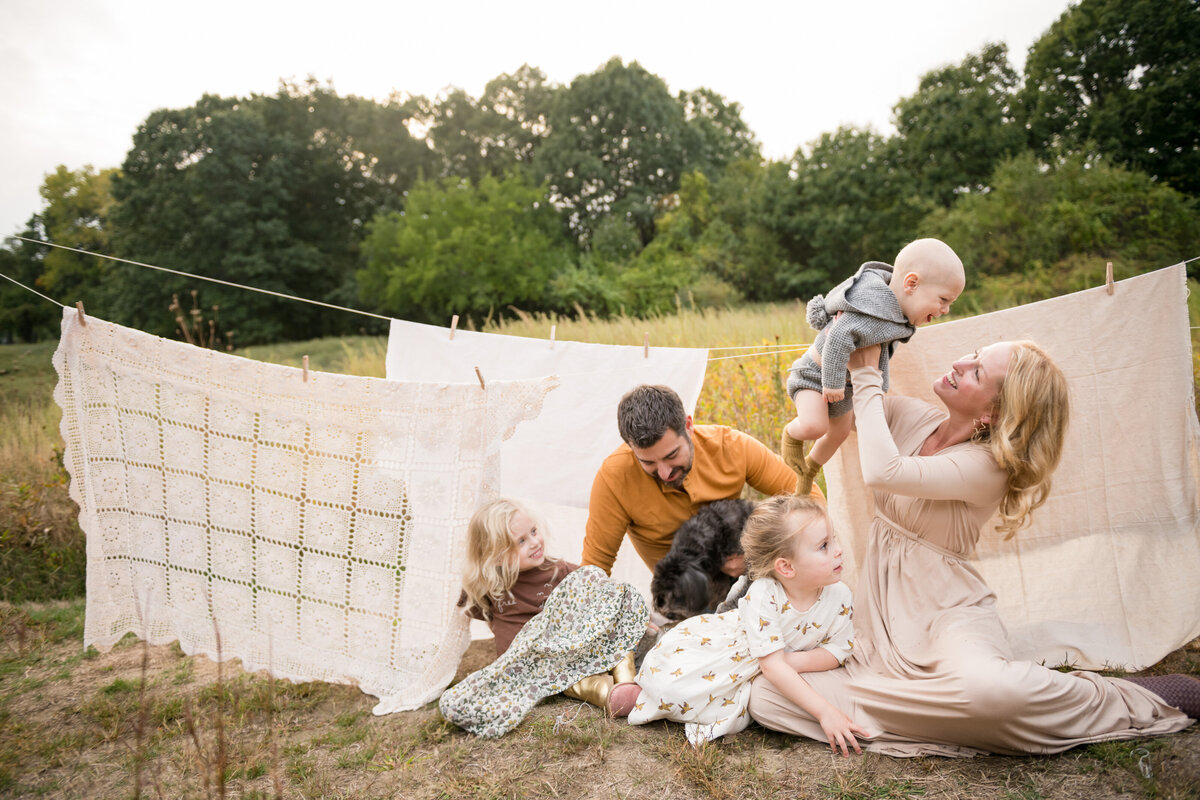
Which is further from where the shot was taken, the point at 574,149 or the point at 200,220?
the point at 574,149

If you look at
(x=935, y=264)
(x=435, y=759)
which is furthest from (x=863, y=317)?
(x=435, y=759)

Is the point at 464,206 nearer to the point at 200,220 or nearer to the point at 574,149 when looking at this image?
the point at 574,149

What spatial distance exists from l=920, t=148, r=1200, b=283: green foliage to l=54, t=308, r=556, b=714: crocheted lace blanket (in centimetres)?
1086

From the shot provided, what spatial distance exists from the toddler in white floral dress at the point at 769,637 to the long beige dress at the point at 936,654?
7cm

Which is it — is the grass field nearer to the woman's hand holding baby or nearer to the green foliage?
the woman's hand holding baby

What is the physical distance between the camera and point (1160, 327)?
2752 mm

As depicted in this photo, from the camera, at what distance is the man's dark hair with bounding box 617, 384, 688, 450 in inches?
110

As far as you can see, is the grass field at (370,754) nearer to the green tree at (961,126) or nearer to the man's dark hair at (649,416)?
the man's dark hair at (649,416)

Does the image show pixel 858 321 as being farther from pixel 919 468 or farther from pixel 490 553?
pixel 490 553

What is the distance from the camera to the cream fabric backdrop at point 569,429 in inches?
152

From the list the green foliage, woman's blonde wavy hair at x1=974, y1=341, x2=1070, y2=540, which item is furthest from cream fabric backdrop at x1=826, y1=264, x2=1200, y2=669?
the green foliage

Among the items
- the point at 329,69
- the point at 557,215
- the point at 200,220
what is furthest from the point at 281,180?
the point at 557,215

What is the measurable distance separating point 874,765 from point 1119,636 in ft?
4.28

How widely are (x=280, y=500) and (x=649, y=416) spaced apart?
161 cm
